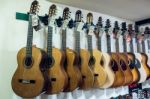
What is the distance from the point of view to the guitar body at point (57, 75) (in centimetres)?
178

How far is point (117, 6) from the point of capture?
7.72ft

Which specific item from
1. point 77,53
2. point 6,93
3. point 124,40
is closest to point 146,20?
point 124,40

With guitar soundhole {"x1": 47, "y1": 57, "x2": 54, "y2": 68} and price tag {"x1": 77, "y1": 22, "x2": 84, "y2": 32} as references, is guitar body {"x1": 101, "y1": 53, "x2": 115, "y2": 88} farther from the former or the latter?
guitar soundhole {"x1": 47, "y1": 57, "x2": 54, "y2": 68}

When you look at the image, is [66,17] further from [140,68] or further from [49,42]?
[140,68]

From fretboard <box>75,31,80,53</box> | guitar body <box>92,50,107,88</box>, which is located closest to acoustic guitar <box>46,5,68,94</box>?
fretboard <box>75,31,80,53</box>

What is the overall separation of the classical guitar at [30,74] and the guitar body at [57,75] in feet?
0.19

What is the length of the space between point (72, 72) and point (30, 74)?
389 millimetres

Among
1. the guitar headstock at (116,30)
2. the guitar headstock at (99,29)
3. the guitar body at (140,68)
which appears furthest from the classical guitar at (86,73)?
the guitar body at (140,68)

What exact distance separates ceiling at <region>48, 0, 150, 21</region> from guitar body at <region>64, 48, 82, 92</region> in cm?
58

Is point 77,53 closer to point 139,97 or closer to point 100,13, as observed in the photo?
point 100,13

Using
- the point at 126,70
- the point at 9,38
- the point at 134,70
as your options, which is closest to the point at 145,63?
the point at 134,70

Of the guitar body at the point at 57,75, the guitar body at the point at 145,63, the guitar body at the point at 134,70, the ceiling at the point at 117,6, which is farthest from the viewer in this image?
the guitar body at the point at 145,63

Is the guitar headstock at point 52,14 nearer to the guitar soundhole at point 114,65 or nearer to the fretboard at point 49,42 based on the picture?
the fretboard at point 49,42

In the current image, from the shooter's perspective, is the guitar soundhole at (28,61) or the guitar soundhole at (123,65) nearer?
the guitar soundhole at (28,61)
